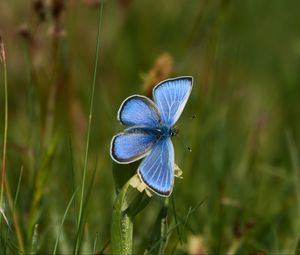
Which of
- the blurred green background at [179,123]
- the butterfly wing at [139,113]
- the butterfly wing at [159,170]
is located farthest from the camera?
the blurred green background at [179,123]

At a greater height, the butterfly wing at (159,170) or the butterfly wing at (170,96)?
the butterfly wing at (170,96)

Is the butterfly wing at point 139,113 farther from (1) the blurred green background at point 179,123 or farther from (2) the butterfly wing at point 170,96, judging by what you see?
(1) the blurred green background at point 179,123

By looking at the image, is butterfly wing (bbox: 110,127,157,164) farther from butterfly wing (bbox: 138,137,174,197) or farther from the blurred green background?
the blurred green background

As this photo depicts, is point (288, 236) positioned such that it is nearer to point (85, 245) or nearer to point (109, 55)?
point (85, 245)

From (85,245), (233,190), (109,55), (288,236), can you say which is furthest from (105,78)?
(85,245)

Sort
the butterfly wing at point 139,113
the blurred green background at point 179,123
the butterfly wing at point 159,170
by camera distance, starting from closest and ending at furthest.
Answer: the butterfly wing at point 159,170 → the butterfly wing at point 139,113 → the blurred green background at point 179,123

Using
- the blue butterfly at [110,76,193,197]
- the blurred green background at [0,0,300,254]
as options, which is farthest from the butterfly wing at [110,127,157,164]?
the blurred green background at [0,0,300,254]

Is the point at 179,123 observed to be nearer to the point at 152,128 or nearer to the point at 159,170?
the point at 152,128

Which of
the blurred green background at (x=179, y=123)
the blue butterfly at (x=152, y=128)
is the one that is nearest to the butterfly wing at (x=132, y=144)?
the blue butterfly at (x=152, y=128)
